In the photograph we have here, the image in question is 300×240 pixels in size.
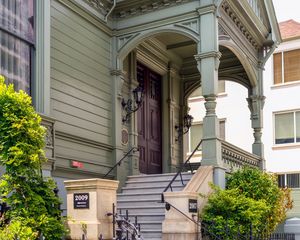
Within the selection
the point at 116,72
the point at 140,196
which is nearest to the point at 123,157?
the point at 140,196

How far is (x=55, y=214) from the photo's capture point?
7.40 metres

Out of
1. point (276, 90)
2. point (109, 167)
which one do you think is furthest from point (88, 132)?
point (276, 90)

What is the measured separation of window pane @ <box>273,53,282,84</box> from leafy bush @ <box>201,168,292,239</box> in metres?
12.5

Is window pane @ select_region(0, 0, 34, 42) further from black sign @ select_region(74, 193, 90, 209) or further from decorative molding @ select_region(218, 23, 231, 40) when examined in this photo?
decorative molding @ select_region(218, 23, 231, 40)

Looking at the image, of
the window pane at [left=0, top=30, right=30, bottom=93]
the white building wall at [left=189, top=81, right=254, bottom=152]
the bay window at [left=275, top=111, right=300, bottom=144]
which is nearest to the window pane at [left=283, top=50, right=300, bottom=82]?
the bay window at [left=275, top=111, right=300, bottom=144]

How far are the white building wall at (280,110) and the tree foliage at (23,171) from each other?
698 inches

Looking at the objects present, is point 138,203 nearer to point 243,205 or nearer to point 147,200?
point 147,200

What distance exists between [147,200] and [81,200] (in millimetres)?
3456

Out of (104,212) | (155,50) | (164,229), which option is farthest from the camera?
(155,50)

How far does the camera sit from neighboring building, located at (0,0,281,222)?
10.0 meters

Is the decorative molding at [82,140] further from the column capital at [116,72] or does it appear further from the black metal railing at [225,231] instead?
the black metal railing at [225,231]

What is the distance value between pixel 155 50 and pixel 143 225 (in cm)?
605

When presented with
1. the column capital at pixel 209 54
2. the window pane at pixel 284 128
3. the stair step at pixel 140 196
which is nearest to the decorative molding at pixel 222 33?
the column capital at pixel 209 54

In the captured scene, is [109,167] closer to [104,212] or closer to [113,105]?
[113,105]
